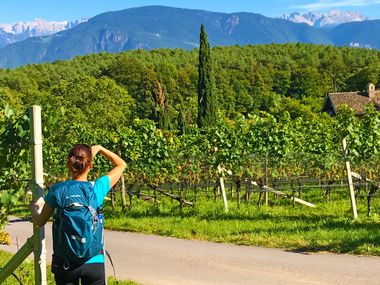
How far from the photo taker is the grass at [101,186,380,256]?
8578 mm

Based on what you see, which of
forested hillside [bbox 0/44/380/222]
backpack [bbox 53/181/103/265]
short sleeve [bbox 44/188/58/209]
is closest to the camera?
backpack [bbox 53/181/103/265]

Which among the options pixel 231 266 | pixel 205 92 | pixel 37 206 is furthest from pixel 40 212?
pixel 205 92

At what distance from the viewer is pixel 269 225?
10.1 metres

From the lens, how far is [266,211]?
38.3 ft

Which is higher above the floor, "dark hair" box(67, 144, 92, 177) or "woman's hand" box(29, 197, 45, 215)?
"dark hair" box(67, 144, 92, 177)

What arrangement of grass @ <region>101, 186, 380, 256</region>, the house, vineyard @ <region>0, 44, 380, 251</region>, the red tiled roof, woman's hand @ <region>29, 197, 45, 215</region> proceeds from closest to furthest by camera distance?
woman's hand @ <region>29, 197, 45, 215</region> < vineyard @ <region>0, 44, 380, 251</region> < grass @ <region>101, 186, 380, 256</region> < the house < the red tiled roof

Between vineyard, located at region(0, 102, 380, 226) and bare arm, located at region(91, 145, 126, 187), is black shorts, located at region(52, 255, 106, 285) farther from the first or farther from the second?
vineyard, located at region(0, 102, 380, 226)

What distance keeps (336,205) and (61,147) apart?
9228 millimetres

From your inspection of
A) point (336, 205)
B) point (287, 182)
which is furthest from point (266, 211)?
point (287, 182)

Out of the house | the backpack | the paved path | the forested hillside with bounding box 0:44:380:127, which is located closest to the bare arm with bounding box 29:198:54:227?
the backpack

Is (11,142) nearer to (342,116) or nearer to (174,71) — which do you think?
(342,116)

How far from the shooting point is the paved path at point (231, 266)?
7.06m

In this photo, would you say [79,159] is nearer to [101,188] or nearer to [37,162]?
[101,188]

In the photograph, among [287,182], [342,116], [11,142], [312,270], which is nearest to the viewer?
[11,142]
